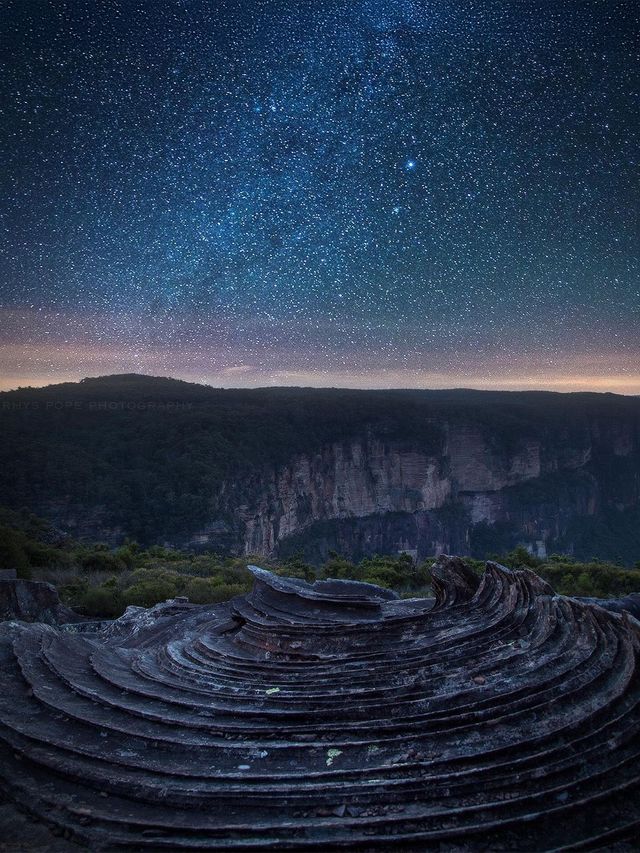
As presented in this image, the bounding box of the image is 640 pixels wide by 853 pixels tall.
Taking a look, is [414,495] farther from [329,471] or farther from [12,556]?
[12,556]

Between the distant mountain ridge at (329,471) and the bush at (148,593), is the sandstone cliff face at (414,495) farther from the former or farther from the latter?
the bush at (148,593)

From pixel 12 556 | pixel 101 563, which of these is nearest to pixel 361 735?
pixel 12 556

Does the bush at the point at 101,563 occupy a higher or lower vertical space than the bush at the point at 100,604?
lower

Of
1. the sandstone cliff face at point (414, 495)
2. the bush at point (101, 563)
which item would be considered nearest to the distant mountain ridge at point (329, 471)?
the sandstone cliff face at point (414, 495)

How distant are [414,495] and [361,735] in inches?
2913

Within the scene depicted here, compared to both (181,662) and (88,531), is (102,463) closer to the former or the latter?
(88,531)

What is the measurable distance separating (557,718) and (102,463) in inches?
1966

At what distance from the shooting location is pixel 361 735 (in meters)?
5.33

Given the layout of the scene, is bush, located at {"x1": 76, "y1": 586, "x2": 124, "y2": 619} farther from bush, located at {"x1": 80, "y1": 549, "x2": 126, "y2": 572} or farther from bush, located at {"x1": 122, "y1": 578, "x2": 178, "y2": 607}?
bush, located at {"x1": 80, "y1": 549, "x2": 126, "y2": 572}

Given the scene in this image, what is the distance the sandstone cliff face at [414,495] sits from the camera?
65375mm

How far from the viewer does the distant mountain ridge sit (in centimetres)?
4800

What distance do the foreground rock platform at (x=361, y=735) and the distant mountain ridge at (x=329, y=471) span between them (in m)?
38.2

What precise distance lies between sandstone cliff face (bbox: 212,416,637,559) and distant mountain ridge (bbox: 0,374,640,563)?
20 centimetres

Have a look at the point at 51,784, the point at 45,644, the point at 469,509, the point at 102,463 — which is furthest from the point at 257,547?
the point at 51,784
